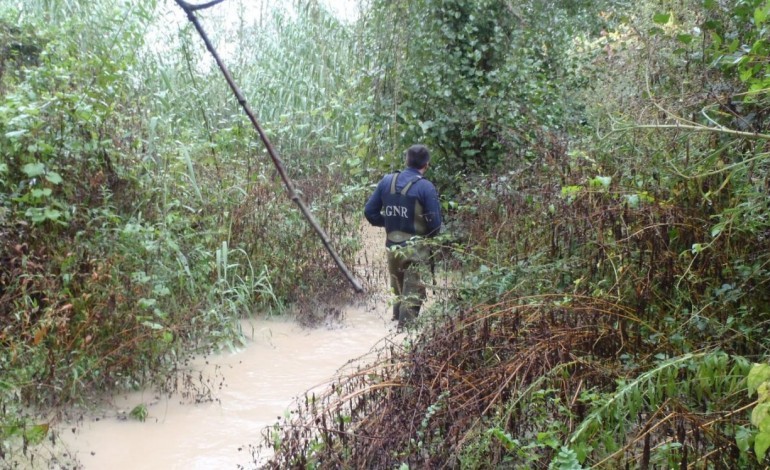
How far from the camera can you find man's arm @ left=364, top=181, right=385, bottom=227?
700 centimetres

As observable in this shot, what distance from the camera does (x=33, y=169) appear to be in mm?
5512

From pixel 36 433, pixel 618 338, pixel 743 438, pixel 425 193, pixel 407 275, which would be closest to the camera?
pixel 743 438

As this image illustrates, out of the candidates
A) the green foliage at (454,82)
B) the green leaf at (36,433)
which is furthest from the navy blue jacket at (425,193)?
the green leaf at (36,433)

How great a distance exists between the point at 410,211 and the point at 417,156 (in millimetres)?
532

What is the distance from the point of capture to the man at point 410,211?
22.0 feet

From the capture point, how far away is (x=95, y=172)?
6133 millimetres

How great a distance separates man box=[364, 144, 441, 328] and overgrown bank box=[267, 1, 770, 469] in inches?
69.5

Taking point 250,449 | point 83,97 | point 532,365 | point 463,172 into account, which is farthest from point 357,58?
point 532,365

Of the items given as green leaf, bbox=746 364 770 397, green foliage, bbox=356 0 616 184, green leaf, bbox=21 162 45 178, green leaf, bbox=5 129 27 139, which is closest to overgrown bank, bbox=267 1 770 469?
green leaf, bbox=746 364 770 397

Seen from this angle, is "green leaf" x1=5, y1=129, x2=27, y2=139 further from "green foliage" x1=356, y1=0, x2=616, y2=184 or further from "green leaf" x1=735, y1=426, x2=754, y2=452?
"green leaf" x1=735, y1=426, x2=754, y2=452

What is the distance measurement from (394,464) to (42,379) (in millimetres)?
2685

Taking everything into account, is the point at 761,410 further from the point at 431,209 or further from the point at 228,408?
the point at 431,209

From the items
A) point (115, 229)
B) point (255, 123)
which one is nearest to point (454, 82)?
point (115, 229)

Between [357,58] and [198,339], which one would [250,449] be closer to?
[198,339]
